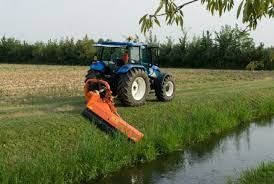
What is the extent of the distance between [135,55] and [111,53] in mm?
751

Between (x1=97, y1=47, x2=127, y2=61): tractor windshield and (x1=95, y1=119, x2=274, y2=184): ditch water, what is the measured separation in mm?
3642

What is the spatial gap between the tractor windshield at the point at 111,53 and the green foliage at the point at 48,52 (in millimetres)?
36061

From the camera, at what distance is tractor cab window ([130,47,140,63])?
1489 centimetres

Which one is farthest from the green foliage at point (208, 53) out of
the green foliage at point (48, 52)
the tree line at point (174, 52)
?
the green foliage at point (48, 52)

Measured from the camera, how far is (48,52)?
60375 millimetres

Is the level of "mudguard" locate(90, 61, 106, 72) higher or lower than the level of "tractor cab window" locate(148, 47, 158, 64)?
lower

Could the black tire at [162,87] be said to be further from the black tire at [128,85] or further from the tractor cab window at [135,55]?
the black tire at [128,85]

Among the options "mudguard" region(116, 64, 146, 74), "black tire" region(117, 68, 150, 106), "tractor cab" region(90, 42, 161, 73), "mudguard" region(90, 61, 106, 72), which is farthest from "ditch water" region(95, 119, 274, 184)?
"mudguard" region(90, 61, 106, 72)

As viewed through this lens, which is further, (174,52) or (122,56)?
(174,52)

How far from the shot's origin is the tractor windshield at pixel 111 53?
15.1 metres

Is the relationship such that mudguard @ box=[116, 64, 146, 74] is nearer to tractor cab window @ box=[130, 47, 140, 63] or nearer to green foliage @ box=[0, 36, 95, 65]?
tractor cab window @ box=[130, 47, 140, 63]

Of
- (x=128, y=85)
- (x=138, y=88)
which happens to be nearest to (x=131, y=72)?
(x=128, y=85)

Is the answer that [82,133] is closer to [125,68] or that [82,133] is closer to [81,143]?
[81,143]

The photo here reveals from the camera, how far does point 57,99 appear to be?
55.2 ft
